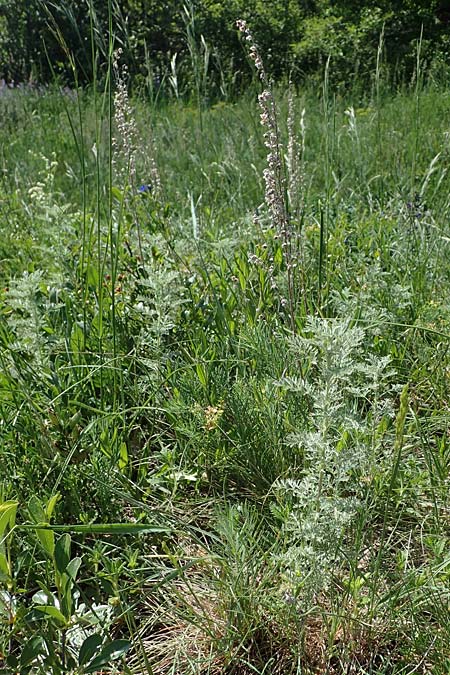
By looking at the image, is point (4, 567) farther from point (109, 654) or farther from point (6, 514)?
point (109, 654)

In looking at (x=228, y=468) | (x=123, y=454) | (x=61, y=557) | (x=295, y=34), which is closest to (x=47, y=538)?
(x=61, y=557)

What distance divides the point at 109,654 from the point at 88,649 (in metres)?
0.04

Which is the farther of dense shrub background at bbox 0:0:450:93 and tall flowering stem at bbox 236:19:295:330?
dense shrub background at bbox 0:0:450:93

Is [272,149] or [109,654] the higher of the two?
[272,149]

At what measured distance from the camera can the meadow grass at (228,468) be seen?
1.30 meters

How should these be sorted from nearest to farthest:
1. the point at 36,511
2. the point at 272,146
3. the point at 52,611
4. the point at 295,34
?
1. the point at 52,611
2. the point at 36,511
3. the point at 272,146
4. the point at 295,34

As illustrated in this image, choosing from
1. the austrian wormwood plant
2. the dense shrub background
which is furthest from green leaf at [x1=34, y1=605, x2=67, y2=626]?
the dense shrub background

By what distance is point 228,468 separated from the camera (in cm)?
176

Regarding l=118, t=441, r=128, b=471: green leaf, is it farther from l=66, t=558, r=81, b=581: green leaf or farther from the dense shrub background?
the dense shrub background

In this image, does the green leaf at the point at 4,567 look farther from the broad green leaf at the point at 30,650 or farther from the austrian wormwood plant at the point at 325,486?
the austrian wormwood plant at the point at 325,486

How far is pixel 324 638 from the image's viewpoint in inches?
54.2

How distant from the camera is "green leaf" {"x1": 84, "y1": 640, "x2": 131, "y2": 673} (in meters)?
1.17

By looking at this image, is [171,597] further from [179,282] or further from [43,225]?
[43,225]

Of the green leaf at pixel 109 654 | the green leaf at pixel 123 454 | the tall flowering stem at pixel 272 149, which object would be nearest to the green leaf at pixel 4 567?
the green leaf at pixel 109 654
